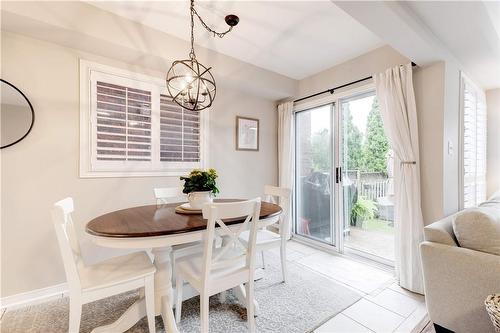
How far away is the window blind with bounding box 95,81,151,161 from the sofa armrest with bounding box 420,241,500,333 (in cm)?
272

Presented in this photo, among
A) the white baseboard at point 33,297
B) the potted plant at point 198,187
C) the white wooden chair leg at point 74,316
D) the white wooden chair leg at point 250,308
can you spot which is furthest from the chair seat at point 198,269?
the white baseboard at point 33,297

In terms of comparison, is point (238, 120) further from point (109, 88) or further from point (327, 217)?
point (327, 217)

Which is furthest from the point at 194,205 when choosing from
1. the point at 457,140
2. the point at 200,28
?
the point at 457,140

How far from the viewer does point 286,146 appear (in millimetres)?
3584

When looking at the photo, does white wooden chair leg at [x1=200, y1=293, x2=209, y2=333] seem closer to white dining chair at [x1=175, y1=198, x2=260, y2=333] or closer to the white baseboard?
white dining chair at [x1=175, y1=198, x2=260, y2=333]

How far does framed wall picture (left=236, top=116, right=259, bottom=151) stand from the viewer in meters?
3.30

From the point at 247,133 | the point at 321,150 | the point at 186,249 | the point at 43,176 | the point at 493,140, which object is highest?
the point at 247,133

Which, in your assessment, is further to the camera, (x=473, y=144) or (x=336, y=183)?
(x=336, y=183)

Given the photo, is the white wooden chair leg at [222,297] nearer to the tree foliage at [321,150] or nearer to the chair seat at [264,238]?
the chair seat at [264,238]

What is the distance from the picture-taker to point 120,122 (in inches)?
94.7

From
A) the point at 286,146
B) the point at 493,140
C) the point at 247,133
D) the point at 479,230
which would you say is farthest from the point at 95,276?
the point at 493,140

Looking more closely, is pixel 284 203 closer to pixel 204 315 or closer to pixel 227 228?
pixel 227 228

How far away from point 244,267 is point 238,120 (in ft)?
7.27

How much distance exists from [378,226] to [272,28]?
2.75 m
